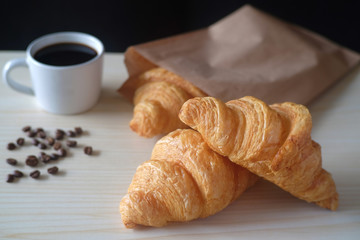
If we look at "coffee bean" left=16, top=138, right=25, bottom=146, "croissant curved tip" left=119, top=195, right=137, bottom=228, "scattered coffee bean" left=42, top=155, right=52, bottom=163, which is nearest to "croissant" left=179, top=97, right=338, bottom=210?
"croissant curved tip" left=119, top=195, right=137, bottom=228

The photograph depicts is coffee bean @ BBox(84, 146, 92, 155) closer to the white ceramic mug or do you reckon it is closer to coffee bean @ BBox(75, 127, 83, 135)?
coffee bean @ BBox(75, 127, 83, 135)

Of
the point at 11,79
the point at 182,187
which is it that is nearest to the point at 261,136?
the point at 182,187

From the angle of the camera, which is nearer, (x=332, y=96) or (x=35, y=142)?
(x=35, y=142)

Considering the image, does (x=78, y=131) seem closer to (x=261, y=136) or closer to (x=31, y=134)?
(x=31, y=134)

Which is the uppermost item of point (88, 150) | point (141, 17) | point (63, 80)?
point (63, 80)

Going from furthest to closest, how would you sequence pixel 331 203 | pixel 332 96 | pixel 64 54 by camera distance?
pixel 332 96
pixel 64 54
pixel 331 203

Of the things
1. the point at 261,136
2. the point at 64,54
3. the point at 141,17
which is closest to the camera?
the point at 261,136
